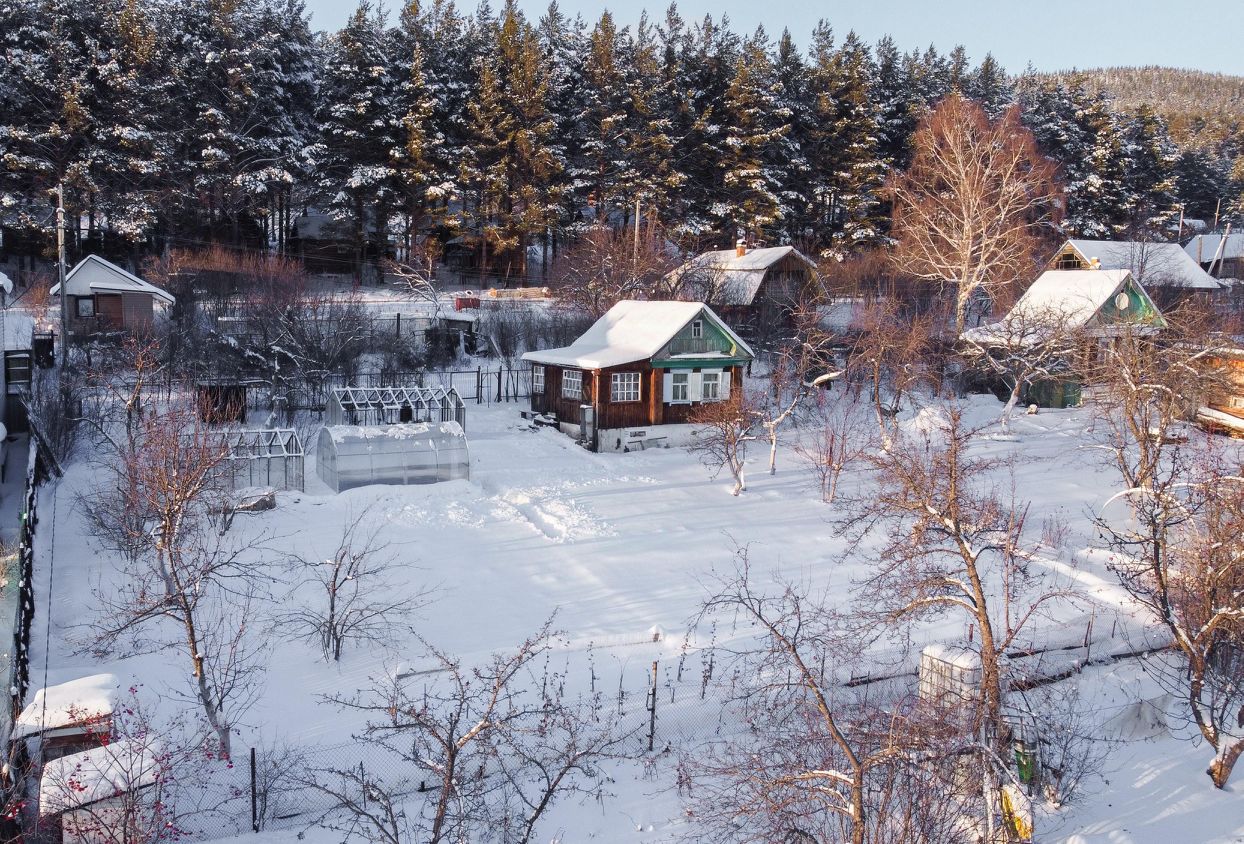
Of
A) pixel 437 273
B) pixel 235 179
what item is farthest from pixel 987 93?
pixel 235 179

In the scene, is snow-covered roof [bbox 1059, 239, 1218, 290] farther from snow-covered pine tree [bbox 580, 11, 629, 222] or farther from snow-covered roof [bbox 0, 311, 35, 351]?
snow-covered roof [bbox 0, 311, 35, 351]

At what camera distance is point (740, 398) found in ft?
89.1

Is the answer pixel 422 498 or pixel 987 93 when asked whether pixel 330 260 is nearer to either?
pixel 422 498

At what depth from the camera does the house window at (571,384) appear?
29.8 m

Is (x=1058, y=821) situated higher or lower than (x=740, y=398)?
lower

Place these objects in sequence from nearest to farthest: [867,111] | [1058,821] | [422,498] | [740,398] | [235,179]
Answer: [1058,821] < [422,498] < [740,398] < [235,179] < [867,111]

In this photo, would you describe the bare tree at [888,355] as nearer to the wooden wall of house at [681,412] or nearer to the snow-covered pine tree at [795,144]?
the wooden wall of house at [681,412]

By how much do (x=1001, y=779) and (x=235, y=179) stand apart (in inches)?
1691

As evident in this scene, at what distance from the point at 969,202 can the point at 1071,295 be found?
5789 millimetres

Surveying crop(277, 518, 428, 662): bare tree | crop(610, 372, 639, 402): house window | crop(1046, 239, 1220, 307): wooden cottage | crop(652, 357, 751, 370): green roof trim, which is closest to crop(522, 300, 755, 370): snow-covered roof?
crop(652, 357, 751, 370): green roof trim

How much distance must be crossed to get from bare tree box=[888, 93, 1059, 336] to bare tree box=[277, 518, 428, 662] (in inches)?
1109

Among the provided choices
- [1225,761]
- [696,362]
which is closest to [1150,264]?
[696,362]

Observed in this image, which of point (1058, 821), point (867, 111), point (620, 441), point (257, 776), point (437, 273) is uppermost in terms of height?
point (867, 111)

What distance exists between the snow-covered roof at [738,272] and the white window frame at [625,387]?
12.3 metres
